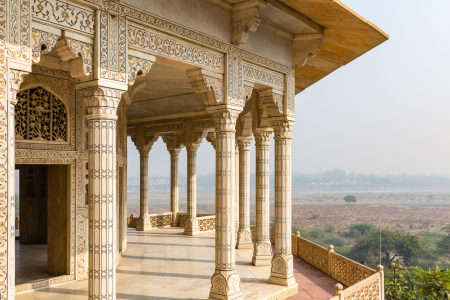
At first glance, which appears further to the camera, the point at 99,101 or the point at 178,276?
the point at 178,276

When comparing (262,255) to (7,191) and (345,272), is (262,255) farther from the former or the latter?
(7,191)

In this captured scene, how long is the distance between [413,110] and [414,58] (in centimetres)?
1223

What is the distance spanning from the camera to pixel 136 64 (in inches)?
203

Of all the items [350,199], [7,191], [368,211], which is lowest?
[368,211]

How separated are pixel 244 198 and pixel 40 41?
9048 millimetres

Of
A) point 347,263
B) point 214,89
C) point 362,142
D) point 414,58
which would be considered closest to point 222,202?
point 214,89

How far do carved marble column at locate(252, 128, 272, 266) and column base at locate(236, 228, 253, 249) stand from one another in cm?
183

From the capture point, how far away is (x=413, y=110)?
232ft

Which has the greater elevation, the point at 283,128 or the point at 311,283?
the point at 283,128

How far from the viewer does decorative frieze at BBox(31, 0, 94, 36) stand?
4.06m

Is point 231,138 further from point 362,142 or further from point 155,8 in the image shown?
point 362,142

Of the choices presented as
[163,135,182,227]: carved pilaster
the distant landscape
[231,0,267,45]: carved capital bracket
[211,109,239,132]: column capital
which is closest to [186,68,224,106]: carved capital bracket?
[211,109,239,132]: column capital

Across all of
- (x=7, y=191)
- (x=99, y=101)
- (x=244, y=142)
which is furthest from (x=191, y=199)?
(x=7, y=191)

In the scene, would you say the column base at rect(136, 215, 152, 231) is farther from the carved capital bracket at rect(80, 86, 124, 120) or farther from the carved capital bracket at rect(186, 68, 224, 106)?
the carved capital bracket at rect(80, 86, 124, 120)
